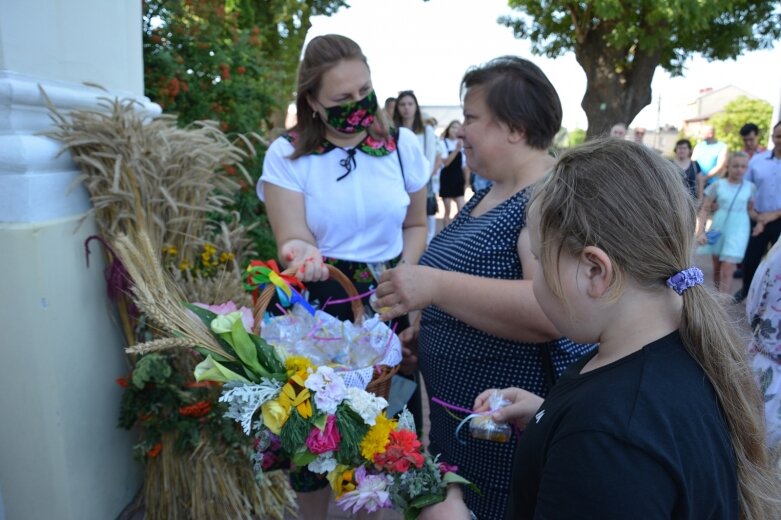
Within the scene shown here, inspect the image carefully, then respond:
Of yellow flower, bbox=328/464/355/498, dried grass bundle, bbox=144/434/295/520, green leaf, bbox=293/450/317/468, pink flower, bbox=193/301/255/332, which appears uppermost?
pink flower, bbox=193/301/255/332

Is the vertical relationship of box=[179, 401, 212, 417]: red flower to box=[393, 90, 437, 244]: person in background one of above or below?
below

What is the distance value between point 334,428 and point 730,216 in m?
6.59

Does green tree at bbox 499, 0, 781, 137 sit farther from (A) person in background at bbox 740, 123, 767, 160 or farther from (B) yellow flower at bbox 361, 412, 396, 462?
(B) yellow flower at bbox 361, 412, 396, 462

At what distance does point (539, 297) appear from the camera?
1063mm

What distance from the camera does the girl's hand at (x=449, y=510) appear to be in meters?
1.33

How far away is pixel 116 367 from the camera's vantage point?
8.20 ft

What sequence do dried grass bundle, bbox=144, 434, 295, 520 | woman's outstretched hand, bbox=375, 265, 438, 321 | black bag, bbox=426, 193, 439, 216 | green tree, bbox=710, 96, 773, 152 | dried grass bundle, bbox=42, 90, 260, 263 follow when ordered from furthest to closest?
green tree, bbox=710, 96, 773, 152 → black bag, bbox=426, 193, 439, 216 → dried grass bundle, bbox=144, 434, 295, 520 → dried grass bundle, bbox=42, 90, 260, 263 → woman's outstretched hand, bbox=375, 265, 438, 321

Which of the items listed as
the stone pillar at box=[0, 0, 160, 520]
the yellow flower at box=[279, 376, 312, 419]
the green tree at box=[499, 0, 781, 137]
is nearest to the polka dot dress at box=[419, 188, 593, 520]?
the yellow flower at box=[279, 376, 312, 419]

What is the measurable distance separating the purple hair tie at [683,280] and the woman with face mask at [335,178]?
4.60 feet

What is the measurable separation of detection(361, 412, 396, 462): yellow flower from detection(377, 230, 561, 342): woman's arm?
1.05 ft

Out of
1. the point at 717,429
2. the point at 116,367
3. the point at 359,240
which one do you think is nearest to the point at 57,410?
the point at 116,367

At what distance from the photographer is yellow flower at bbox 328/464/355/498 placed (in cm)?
144

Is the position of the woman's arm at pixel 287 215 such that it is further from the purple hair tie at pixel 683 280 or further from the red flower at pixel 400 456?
the purple hair tie at pixel 683 280

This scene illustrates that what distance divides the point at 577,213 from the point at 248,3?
20.4 feet
